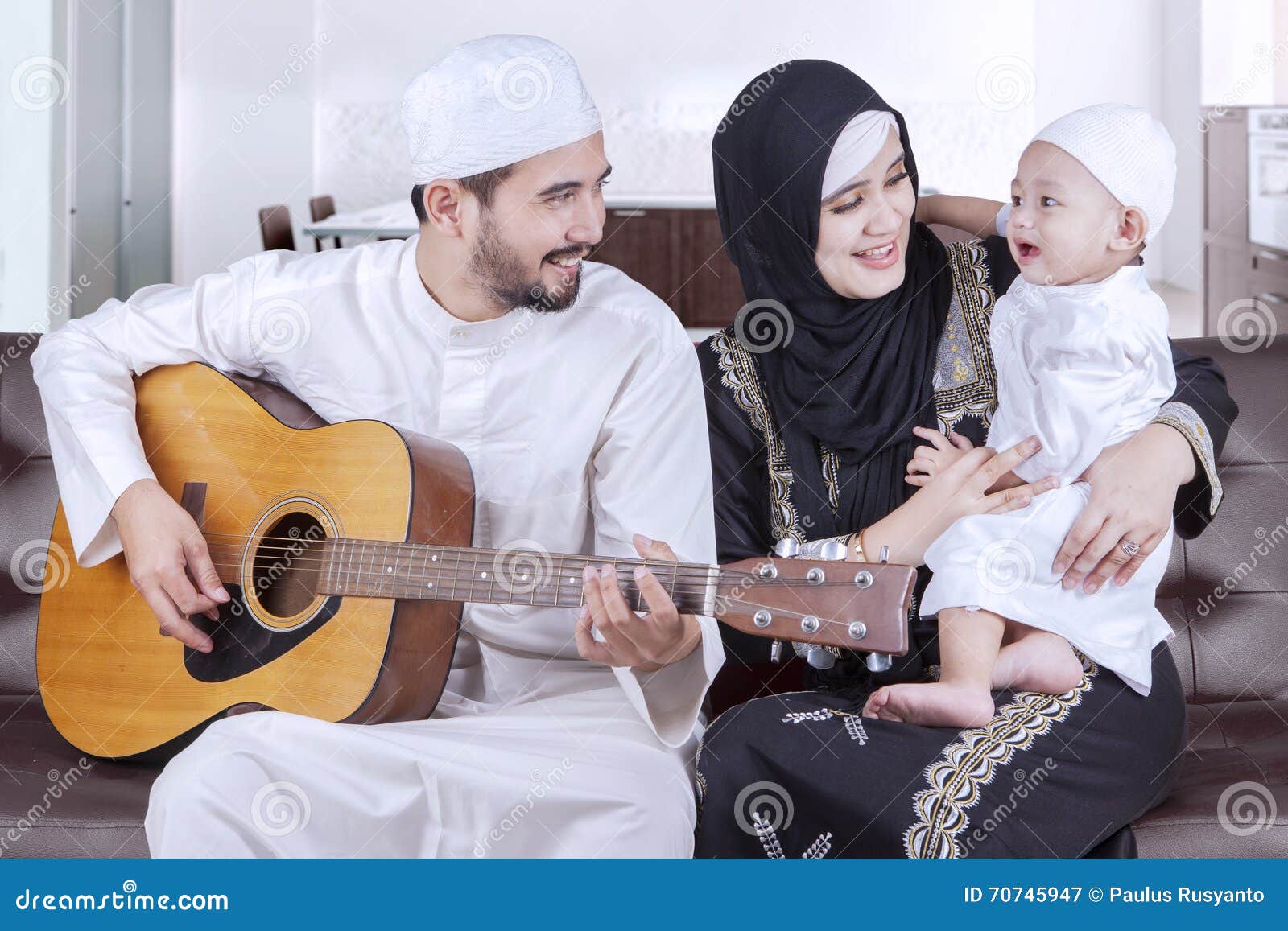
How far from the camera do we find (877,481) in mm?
1778

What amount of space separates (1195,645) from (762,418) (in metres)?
0.79

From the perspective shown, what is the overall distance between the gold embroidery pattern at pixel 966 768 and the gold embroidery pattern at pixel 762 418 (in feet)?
1.31

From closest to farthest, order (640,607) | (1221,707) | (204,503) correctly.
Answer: (640,607) → (204,503) → (1221,707)

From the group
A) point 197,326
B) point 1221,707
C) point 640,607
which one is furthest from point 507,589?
point 1221,707

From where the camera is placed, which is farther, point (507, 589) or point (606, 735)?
point (606, 735)

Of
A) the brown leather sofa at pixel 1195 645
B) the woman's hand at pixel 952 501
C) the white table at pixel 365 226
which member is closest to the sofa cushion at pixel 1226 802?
the brown leather sofa at pixel 1195 645

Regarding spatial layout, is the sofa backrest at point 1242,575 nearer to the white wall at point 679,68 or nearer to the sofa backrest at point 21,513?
the sofa backrest at point 21,513

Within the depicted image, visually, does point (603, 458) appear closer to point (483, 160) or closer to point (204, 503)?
point (483, 160)

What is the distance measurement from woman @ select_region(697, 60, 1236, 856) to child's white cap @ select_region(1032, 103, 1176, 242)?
0.73ft

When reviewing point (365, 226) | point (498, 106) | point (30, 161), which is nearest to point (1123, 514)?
point (498, 106)

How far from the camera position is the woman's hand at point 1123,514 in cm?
154

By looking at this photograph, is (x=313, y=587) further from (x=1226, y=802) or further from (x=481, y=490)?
(x=1226, y=802)

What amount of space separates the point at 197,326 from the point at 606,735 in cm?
85

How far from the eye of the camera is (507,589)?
1.46 m
